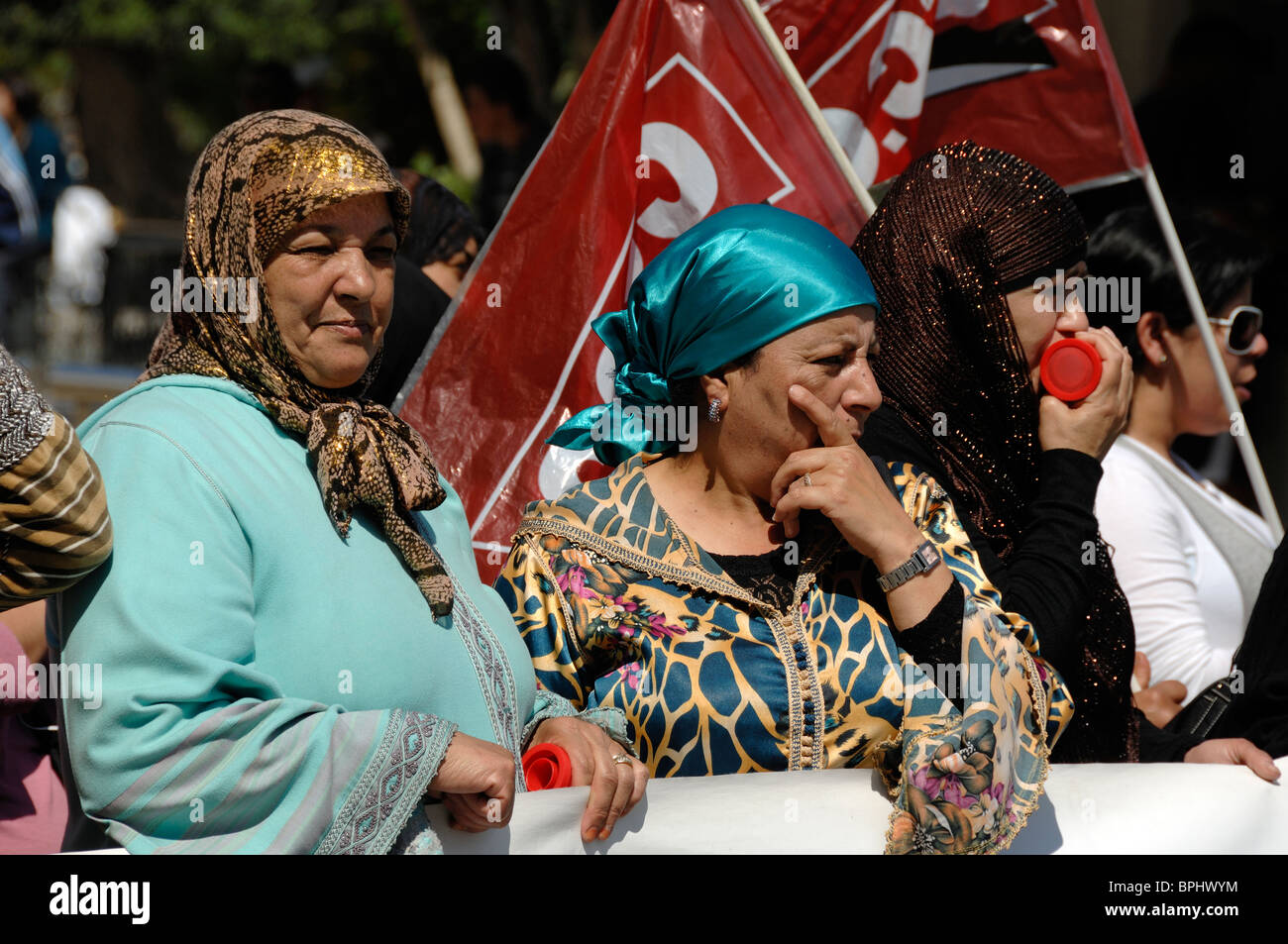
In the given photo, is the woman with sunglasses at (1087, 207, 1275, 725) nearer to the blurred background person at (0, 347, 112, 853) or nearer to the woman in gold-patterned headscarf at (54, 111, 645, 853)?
the woman in gold-patterned headscarf at (54, 111, 645, 853)

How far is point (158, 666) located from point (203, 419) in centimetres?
42

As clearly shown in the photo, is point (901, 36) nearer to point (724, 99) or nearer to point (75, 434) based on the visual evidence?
point (724, 99)

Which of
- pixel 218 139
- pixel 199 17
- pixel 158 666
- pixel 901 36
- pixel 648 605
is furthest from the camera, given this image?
pixel 199 17

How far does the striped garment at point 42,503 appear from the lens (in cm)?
201

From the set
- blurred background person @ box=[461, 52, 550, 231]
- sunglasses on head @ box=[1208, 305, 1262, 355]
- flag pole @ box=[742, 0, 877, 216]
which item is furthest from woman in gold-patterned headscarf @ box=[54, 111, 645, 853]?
blurred background person @ box=[461, 52, 550, 231]

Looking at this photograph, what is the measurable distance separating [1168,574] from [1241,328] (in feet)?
2.82

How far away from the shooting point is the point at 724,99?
12.6 feet

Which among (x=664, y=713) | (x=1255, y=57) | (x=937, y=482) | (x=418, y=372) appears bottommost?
(x=664, y=713)

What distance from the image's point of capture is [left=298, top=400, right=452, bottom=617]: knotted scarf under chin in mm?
2307

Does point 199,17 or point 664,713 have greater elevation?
point 199,17

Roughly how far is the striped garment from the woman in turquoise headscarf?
2.84 ft

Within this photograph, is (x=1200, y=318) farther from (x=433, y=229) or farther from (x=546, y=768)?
(x=546, y=768)

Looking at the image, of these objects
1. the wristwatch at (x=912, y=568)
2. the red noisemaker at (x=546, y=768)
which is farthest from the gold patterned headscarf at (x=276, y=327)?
the wristwatch at (x=912, y=568)


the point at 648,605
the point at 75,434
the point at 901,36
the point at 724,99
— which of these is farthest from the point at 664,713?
the point at 901,36
